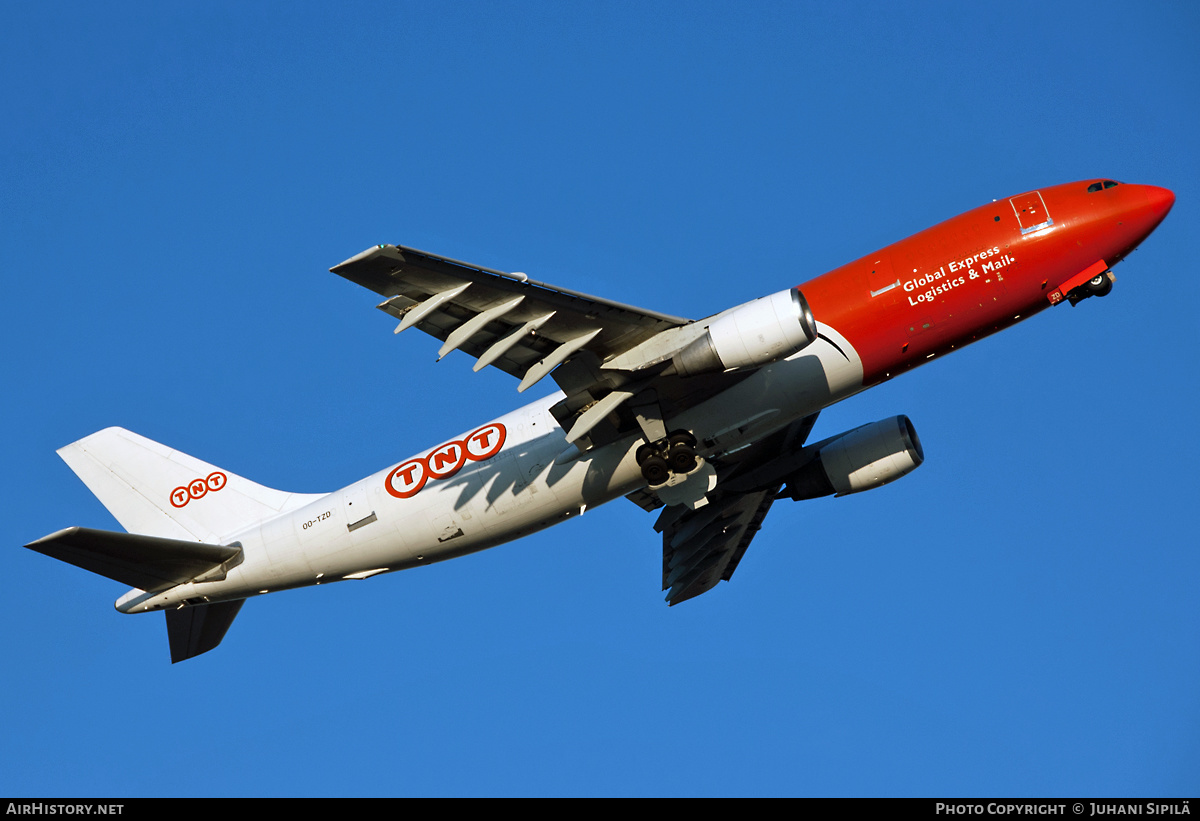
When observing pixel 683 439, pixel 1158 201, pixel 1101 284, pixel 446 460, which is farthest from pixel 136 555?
pixel 1158 201

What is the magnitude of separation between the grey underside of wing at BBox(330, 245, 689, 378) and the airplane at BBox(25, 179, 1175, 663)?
1.9 inches

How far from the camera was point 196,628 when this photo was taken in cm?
3388

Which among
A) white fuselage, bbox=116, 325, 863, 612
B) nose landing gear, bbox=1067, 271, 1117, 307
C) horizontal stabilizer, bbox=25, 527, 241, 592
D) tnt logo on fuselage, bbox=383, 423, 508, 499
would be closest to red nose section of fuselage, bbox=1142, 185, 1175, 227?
nose landing gear, bbox=1067, 271, 1117, 307

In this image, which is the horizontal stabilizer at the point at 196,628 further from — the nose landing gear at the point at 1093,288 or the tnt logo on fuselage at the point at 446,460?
the nose landing gear at the point at 1093,288

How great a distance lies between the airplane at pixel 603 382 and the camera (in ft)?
87.8

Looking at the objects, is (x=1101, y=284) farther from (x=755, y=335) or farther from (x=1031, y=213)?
(x=755, y=335)

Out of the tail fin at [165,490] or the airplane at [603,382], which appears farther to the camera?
the tail fin at [165,490]

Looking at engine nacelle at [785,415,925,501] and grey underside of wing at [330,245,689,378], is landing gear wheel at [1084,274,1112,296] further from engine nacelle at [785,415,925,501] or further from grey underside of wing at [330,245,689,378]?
grey underside of wing at [330,245,689,378]

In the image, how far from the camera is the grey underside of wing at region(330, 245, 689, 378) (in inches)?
999

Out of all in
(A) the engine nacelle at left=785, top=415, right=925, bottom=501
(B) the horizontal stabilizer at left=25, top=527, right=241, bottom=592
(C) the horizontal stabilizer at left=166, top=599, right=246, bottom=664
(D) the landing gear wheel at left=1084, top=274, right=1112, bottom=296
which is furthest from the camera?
(A) the engine nacelle at left=785, top=415, right=925, bottom=501

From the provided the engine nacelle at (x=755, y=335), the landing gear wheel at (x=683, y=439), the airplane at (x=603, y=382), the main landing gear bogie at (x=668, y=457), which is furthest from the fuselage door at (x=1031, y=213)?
the main landing gear bogie at (x=668, y=457)

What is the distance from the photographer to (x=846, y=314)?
94.4 feet

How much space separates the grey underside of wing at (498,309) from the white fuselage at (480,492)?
8.97 ft
